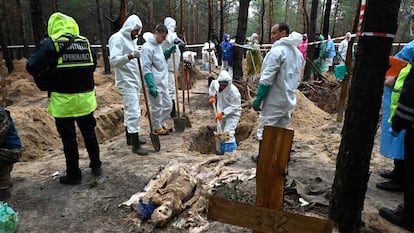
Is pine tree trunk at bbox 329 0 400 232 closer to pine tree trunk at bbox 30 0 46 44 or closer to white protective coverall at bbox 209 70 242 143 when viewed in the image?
white protective coverall at bbox 209 70 242 143

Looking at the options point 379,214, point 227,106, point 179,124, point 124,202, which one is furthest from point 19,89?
point 379,214

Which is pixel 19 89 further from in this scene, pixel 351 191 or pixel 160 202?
pixel 351 191

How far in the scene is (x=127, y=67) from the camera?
4.81 metres

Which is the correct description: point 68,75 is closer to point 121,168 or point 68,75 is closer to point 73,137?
point 73,137

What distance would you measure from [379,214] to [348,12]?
104 feet

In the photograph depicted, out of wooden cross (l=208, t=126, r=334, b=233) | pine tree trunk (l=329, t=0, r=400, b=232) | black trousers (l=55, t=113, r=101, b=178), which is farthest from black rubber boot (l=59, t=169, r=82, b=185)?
pine tree trunk (l=329, t=0, r=400, b=232)

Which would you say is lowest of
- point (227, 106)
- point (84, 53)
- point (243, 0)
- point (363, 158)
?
point (227, 106)

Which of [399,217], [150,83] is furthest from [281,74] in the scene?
[150,83]

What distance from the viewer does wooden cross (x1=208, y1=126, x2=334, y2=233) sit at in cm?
148

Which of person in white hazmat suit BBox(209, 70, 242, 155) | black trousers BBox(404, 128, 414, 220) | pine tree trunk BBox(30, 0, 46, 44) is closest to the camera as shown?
black trousers BBox(404, 128, 414, 220)

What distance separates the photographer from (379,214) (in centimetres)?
297

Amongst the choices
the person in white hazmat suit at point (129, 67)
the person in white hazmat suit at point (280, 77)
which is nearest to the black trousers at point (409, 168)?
the person in white hazmat suit at point (280, 77)

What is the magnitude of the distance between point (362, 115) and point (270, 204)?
3.23ft

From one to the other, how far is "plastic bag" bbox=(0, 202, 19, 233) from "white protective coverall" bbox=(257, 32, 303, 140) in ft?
9.93
